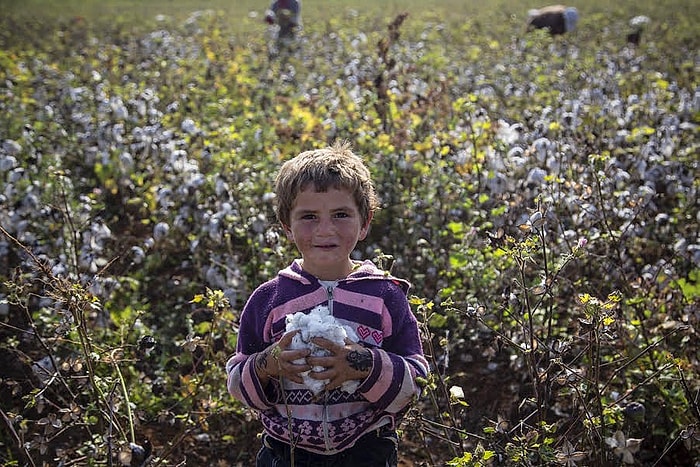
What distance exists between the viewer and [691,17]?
46.3ft

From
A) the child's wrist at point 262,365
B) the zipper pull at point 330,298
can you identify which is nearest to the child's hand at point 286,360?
the child's wrist at point 262,365

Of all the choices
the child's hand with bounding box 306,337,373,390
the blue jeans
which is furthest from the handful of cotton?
the blue jeans

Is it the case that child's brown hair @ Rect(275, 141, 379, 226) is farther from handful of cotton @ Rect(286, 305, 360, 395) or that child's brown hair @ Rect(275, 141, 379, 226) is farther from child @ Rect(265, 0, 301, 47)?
child @ Rect(265, 0, 301, 47)

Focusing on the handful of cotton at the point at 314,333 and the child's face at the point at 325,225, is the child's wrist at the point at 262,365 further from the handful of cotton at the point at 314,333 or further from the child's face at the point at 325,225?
the child's face at the point at 325,225

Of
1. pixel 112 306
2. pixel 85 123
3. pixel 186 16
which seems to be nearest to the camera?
pixel 112 306

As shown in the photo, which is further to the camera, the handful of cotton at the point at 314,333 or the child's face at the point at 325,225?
the child's face at the point at 325,225

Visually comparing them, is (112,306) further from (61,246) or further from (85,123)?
(85,123)

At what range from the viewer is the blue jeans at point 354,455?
2.05 metres

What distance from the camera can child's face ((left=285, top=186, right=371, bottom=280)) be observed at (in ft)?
6.63

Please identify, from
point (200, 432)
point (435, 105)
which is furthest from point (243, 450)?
point (435, 105)

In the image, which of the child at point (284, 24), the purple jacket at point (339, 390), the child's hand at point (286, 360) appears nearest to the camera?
the child's hand at point (286, 360)

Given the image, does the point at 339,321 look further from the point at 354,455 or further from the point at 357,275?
the point at 354,455

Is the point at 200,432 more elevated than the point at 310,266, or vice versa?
the point at 310,266

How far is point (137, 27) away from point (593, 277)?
487 inches
